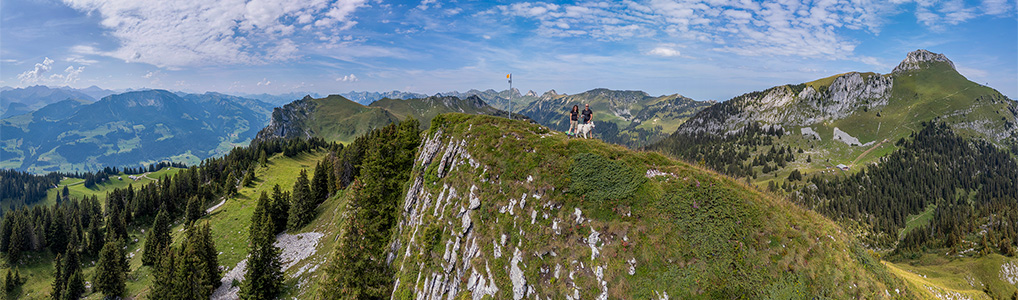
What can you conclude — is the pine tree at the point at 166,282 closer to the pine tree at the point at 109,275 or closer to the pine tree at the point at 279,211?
the pine tree at the point at 109,275

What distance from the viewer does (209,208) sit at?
86.4 meters

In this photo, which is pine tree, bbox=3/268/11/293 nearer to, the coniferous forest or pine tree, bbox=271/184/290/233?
pine tree, bbox=271/184/290/233

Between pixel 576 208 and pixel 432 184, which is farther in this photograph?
pixel 432 184

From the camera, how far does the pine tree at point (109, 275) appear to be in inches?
1982

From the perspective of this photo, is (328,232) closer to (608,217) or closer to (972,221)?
(608,217)

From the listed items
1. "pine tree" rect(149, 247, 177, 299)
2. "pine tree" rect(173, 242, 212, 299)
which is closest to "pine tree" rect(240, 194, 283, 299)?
"pine tree" rect(173, 242, 212, 299)

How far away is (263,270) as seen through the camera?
41.1m

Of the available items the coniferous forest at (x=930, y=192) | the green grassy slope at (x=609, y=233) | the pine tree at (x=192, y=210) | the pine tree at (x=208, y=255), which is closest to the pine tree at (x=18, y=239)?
the pine tree at (x=192, y=210)

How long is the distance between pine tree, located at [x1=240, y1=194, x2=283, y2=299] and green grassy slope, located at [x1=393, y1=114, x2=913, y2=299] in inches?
715

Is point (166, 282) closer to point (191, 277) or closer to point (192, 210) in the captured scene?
point (191, 277)

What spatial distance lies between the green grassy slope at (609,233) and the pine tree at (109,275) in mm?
47403

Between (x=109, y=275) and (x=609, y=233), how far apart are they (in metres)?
69.5

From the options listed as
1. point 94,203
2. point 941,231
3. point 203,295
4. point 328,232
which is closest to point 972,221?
point 941,231

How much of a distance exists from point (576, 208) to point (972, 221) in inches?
6921
